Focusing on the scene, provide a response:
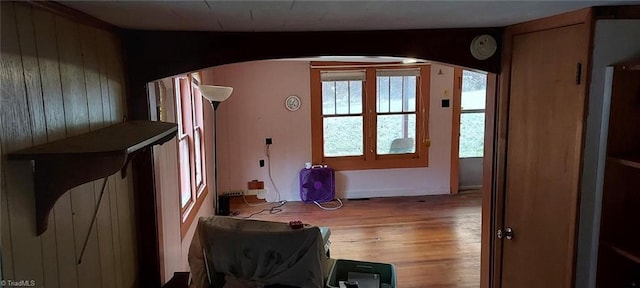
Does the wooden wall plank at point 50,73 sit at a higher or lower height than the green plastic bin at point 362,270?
higher

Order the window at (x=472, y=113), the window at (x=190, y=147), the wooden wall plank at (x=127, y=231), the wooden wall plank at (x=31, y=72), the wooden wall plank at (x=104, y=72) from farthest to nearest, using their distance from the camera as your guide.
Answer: the window at (x=472, y=113), the window at (x=190, y=147), the wooden wall plank at (x=127, y=231), the wooden wall plank at (x=104, y=72), the wooden wall plank at (x=31, y=72)

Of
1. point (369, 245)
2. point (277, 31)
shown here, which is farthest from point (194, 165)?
point (277, 31)

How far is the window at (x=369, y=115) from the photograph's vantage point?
6309 mm

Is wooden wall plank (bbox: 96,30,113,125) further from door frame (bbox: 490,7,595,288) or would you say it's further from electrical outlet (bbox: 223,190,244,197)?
electrical outlet (bbox: 223,190,244,197)

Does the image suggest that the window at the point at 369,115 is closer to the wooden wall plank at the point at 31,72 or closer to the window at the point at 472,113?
the window at the point at 472,113

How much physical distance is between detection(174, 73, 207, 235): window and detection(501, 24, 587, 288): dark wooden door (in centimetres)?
239

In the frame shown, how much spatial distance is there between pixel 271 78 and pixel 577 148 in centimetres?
489

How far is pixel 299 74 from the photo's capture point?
6238 millimetres

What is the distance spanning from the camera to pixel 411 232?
5164mm

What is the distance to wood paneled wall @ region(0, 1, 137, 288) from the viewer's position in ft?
3.47

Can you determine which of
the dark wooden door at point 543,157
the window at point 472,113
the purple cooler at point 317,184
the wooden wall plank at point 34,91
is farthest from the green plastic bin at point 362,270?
the window at point 472,113

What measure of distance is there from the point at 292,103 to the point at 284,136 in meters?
0.47

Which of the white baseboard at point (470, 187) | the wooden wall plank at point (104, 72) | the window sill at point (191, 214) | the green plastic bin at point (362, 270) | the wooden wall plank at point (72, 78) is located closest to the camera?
the wooden wall plank at point (72, 78)

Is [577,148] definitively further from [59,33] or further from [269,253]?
[59,33]
